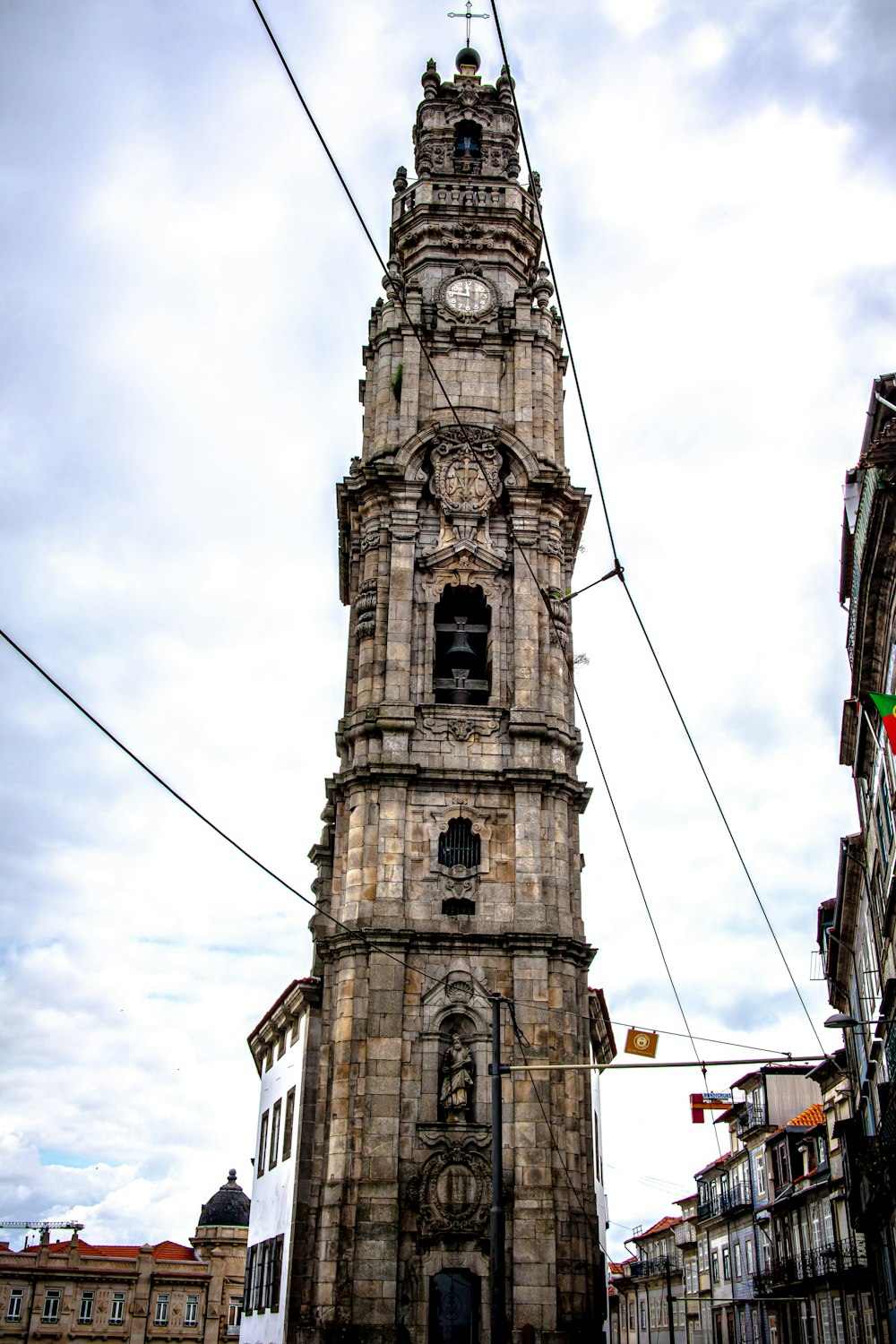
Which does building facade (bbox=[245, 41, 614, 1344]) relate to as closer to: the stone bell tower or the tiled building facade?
the stone bell tower

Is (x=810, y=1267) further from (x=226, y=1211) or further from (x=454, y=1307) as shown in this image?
(x=226, y=1211)

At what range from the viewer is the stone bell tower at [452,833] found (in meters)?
25.7

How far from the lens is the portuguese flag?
1738 cm

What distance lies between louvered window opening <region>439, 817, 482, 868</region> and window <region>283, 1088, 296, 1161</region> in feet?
25.8

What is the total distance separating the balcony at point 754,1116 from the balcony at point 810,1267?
515cm

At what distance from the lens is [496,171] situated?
130 feet

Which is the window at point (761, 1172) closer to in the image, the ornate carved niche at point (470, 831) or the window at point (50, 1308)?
the ornate carved niche at point (470, 831)

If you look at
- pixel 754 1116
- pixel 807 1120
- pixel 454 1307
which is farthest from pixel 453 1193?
pixel 754 1116

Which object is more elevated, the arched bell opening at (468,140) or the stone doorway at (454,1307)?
the arched bell opening at (468,140)

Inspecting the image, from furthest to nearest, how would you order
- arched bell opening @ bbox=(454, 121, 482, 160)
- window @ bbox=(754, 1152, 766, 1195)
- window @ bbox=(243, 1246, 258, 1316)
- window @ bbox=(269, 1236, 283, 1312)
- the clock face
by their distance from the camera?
1. window @ bbox=(754, 1152, 766, 1195)
2. arched bell opening @ bbox=(454, 121, 482, 160)
3. the clock face
4. window @ bbox=(243, 1246, 258, 1316)
5. window @ bbox=(269, 1236, 283, 1312)

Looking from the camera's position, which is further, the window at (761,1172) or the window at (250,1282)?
the window at (761,1172)

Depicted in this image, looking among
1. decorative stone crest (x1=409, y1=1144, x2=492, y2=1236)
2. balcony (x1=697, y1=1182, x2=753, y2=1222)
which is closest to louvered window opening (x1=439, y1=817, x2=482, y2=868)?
decorative stone crest (x1=409, y1=1144, x2=492, y2=1236)

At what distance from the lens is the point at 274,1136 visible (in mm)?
35062

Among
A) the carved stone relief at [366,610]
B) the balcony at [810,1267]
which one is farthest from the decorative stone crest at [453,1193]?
the balcony at [810,1267]
